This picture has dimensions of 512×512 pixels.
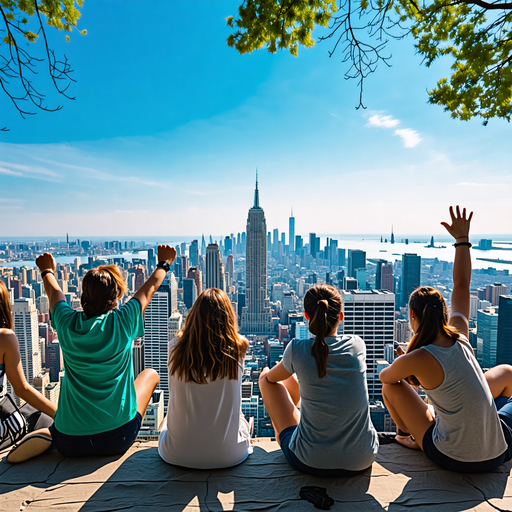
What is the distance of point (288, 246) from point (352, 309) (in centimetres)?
7444

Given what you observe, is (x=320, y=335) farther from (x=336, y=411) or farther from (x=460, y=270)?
(x=460, y=270)

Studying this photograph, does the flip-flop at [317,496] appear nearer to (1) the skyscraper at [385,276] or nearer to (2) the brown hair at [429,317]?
(2) the brown hair at [429,317]

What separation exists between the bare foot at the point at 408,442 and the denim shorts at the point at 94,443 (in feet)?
5.05

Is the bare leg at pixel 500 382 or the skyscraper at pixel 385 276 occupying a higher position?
the bare leg at pixel 500 382

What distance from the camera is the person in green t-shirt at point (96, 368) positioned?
166cm

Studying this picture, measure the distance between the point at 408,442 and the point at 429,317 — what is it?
80 centimetres

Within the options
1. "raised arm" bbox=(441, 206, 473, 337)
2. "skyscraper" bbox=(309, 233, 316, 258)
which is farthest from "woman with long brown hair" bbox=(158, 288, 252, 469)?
"skyscraper" bbox=(309, 233, 316, 258)

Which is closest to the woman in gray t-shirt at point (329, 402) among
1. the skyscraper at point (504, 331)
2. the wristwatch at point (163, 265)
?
the wristwatch at point (163, 265)

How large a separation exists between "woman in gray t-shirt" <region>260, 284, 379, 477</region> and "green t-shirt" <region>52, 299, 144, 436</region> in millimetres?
852

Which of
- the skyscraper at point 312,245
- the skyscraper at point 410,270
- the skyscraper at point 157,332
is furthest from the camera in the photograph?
the skyscraper at point 312,245

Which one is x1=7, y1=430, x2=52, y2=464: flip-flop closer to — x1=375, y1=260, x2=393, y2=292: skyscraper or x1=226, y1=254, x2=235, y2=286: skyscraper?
x1=375, y1=260, x2=393, y2=292: skyscraper

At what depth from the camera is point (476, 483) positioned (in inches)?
62.5

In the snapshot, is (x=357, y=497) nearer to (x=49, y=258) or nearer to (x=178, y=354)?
(x=178, y=354)

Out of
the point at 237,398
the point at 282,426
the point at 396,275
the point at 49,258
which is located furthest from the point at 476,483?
the point at 396,275
